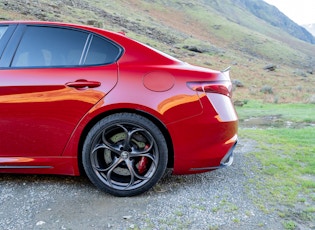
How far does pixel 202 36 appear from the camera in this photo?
60.3 metres

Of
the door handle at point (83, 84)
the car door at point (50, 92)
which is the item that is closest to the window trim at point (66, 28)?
the car door at point (50, 92)

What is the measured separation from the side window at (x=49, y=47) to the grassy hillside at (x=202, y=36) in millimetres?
14664

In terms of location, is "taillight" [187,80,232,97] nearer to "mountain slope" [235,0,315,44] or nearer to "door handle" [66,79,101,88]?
"door handle" [66,79,101,88]

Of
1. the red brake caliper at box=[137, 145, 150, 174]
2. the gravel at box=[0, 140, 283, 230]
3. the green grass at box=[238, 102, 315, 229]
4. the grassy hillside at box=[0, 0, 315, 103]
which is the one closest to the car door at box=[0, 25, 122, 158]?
the gravel at box=[0, 140, 283, 230]

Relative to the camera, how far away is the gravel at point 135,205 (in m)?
2.62

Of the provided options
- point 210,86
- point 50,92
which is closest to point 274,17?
point 210,86

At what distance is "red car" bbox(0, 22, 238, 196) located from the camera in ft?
9.77

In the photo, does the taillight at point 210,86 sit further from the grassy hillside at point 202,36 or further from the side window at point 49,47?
the grassy hillside at point 202,36

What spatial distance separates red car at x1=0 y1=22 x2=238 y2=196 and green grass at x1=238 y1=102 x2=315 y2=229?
67 centimetres

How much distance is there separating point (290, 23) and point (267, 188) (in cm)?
17537

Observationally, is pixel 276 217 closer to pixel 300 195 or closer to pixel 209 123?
pixel 300 195

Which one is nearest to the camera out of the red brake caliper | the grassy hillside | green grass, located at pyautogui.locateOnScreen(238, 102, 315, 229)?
green grass, located at pyautogui.locateOnScreen(238, 102, 315, 229)

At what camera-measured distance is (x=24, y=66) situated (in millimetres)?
3145

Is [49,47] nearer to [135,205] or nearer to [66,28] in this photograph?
[66,28]
